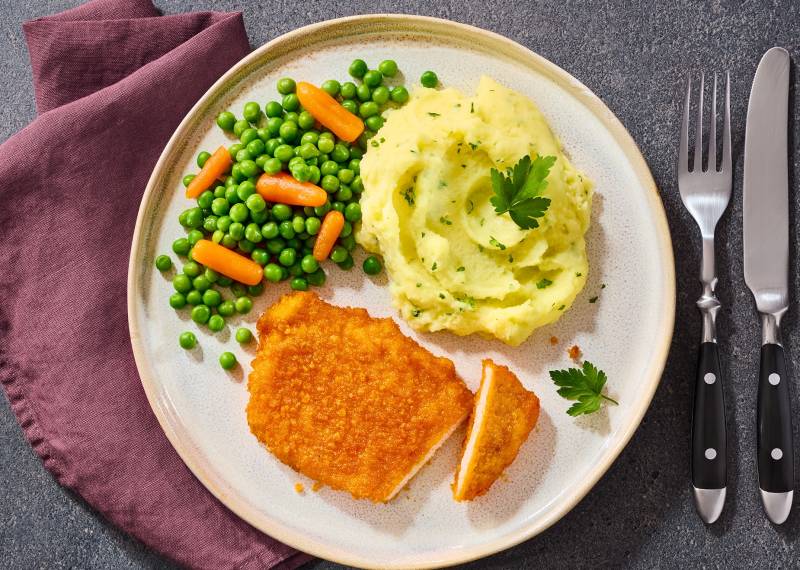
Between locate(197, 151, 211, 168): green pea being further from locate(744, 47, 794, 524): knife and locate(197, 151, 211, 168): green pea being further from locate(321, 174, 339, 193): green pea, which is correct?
locate(744, 47, 794, 524): knife

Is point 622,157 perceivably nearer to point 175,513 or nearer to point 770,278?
point 770,278

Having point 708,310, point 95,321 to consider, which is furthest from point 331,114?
point 708,310

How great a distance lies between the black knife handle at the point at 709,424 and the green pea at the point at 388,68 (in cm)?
230

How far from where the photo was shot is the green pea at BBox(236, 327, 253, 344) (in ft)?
13.0

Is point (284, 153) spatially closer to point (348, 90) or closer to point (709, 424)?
point (348, 90)

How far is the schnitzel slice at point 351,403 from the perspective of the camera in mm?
3814

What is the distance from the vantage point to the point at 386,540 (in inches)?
156

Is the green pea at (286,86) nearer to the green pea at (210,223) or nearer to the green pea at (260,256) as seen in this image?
the green pea at (210,223)

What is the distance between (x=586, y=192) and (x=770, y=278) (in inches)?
47.3

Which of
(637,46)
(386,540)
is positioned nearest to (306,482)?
(386,540)

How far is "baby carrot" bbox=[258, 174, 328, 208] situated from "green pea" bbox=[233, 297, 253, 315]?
56cm

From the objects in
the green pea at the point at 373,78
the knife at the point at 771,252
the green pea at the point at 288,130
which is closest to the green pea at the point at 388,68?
the green pea at the point at 373,78

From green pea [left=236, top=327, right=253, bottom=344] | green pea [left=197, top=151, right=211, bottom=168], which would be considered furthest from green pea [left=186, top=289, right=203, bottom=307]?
green pea [left=197, top=151, right=211, bottom=168]

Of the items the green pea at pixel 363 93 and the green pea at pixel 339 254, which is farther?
the green pea at pixel 363 93
